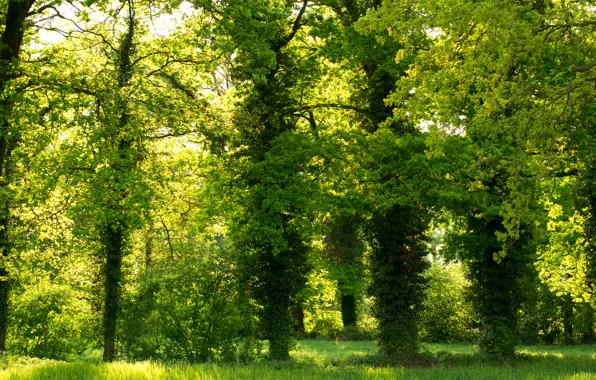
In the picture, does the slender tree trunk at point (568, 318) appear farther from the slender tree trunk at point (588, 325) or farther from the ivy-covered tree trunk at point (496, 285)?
the ivy-covered tree trunk at point (496, 285)

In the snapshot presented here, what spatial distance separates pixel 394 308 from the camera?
2053cm

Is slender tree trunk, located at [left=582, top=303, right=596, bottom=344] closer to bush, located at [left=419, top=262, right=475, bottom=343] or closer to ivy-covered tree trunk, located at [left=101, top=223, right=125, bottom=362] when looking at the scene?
bush, located at [left=419, top=262, right=475, bottom=343]

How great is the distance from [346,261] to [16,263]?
16268 millimetres

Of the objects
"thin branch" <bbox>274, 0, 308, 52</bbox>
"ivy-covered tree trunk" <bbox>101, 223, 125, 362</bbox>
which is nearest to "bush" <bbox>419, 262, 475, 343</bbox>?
"thin branch" <bbox>274, 0, 308, 52</bbox>

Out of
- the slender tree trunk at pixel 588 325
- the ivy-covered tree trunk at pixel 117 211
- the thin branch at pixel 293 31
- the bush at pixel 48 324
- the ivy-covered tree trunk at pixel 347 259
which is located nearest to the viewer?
the ivy-covered tree trunk at pixel 117 211

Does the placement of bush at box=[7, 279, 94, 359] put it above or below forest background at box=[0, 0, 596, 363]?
below

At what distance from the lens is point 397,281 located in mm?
20625

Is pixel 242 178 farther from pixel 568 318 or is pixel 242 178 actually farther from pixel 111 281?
pixel 568 318

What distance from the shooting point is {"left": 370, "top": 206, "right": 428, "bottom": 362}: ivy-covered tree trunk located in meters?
20.4

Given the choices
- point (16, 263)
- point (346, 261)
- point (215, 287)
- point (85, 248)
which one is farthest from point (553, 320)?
point (16, 263)

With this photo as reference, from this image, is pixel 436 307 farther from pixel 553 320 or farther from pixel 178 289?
pixel 178 289

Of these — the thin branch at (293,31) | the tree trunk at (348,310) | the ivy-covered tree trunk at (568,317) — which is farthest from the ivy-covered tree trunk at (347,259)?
the ivy-covered tree trunk at (568,317)

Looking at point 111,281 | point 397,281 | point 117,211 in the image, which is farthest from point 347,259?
point 117,211

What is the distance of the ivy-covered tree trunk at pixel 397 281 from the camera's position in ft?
66.8
